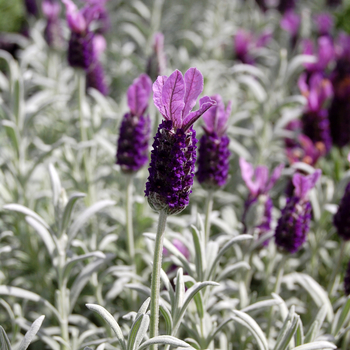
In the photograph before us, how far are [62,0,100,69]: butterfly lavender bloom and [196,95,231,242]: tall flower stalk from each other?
96 cm

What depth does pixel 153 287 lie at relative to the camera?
1.14m

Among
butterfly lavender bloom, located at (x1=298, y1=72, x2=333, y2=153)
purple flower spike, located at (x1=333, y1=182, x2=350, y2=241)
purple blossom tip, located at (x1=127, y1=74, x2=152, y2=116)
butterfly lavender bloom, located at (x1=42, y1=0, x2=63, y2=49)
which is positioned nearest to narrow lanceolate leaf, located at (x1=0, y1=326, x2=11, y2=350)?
purple blossom tip, located at (x1=127, y1=74, x2=152, y2=116)

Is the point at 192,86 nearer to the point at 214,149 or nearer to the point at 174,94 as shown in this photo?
the point at 174,94

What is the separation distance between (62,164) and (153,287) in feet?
5.41

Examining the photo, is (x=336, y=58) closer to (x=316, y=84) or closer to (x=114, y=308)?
(x=316, y=84)

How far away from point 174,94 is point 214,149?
662mm

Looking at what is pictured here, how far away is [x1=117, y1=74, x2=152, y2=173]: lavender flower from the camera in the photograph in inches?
67.0

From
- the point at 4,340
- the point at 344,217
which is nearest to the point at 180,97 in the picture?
the point at 4,340

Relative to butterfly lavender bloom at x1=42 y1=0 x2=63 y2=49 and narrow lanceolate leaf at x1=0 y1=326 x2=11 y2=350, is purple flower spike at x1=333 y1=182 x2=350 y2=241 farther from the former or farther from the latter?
butterfly lavender bloom at x1=42 y1=0 x2=63 y2=49

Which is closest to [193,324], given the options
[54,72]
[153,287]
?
[153,287]

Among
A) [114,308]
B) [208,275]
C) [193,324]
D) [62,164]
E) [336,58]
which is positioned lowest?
[114,308]

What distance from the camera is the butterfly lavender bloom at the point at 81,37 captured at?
2131 millimetres

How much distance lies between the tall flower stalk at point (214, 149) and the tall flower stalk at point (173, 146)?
524 mm

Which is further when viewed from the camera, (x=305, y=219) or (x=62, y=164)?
(x=62, y=164)
